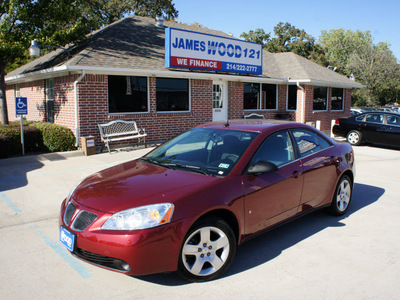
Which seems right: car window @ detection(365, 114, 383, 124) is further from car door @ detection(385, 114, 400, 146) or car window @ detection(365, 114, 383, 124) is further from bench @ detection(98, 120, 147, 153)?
bench @ detection(98, 120, 147, 153)

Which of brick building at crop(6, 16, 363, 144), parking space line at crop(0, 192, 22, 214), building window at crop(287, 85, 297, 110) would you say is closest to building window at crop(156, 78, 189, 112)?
brick building at crop(6, 16, 363, 144)

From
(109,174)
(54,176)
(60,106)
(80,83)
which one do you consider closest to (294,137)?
(109,174)

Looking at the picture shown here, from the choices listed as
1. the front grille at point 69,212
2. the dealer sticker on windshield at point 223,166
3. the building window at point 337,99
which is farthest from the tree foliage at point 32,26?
the building window at point 337,99

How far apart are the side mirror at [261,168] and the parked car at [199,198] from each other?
1cm

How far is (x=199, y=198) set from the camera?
341cm

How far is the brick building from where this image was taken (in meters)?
11.8

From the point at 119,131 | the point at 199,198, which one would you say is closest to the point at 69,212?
the point at 199,198

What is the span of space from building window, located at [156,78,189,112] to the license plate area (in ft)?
33.6

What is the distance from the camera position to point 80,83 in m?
11.4

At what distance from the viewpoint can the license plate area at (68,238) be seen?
132 inches

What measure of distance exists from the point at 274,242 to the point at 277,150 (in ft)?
3.83

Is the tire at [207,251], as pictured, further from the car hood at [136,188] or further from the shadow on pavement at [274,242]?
the car hood at [136,188]

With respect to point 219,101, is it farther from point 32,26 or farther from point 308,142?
point 308,142

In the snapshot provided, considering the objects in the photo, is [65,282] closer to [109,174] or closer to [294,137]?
[109,174]
